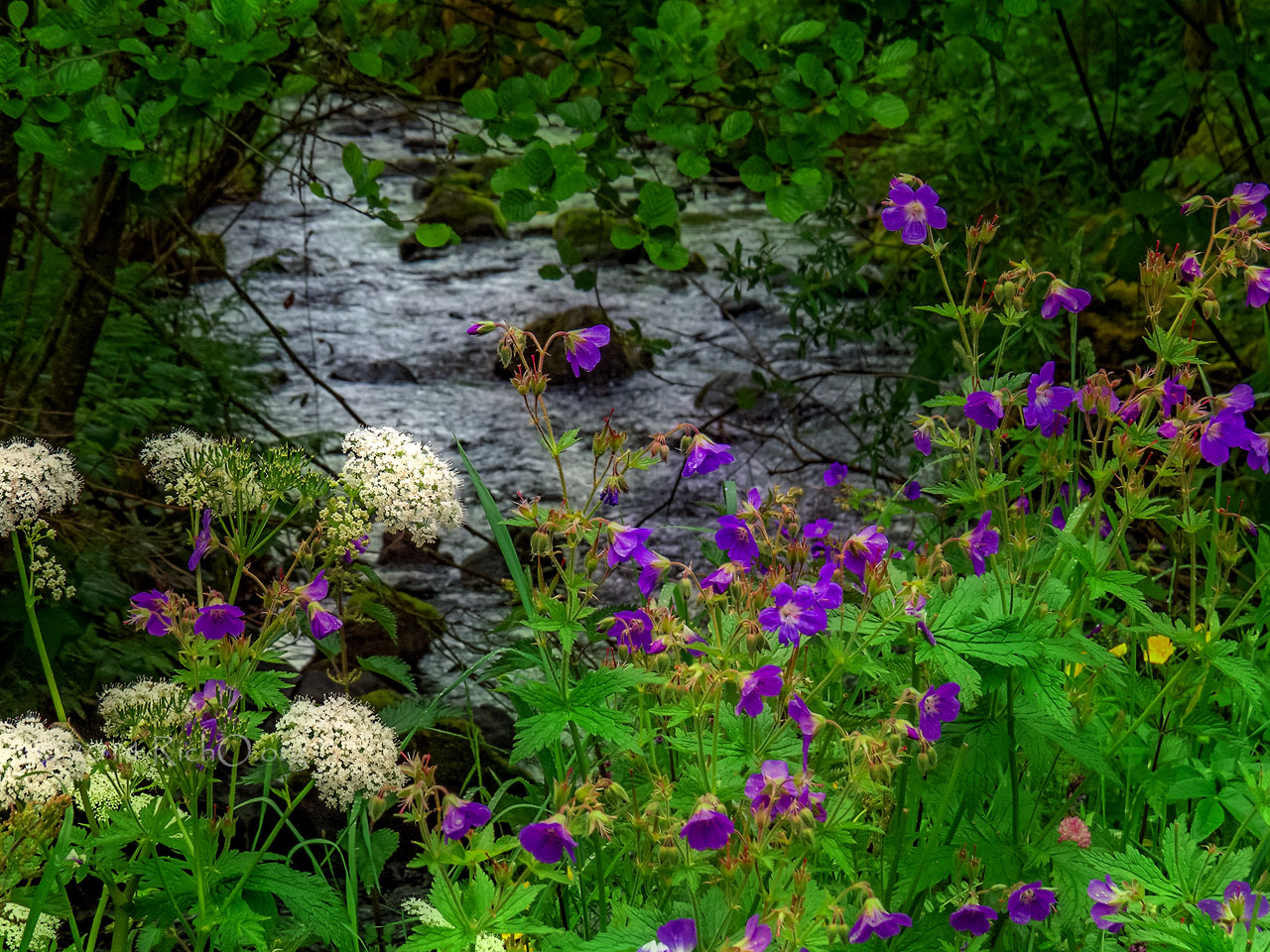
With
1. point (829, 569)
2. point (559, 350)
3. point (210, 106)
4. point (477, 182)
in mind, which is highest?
point (210, 106)

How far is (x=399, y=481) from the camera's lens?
173cm

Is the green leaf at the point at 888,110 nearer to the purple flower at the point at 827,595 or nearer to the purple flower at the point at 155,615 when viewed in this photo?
the purple flower at the point at 827,595

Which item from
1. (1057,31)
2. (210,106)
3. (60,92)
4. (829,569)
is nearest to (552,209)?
(210,106)

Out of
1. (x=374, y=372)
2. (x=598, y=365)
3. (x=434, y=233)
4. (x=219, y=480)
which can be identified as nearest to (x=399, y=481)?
(x=219, y=480)

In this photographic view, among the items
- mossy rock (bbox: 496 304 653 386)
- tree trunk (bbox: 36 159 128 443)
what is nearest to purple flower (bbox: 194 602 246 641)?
tree trunk (bbox: 36 159 128 443)

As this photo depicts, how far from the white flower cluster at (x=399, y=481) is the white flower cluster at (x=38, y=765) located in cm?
53

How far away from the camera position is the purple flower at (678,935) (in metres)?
1.16

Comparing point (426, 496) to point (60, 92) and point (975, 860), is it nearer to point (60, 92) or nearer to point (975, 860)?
point (975, 860)

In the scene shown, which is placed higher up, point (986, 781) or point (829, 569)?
point (829, 569)

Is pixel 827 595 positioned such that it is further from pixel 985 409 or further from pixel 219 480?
pixel 219 480

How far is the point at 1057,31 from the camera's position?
696 centimetres

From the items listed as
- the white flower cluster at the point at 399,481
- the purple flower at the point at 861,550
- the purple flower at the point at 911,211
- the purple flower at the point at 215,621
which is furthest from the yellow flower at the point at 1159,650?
the purple flower at the point at 215,621

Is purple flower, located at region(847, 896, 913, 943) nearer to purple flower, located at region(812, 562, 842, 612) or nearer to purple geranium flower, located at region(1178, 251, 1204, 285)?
purple flower, located at region(812, 562, 842, 612)

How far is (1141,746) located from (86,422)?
278 centimetres
